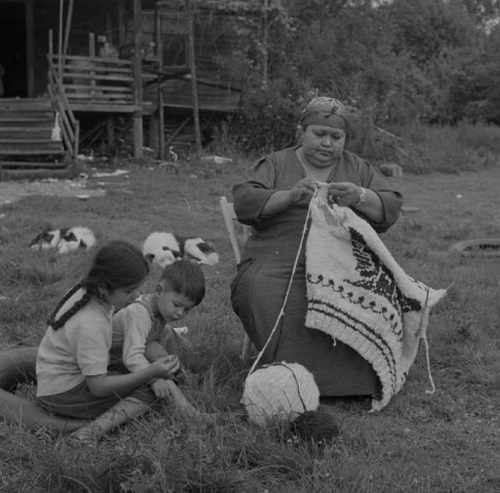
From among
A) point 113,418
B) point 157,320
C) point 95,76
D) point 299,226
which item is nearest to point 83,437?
point 113,418

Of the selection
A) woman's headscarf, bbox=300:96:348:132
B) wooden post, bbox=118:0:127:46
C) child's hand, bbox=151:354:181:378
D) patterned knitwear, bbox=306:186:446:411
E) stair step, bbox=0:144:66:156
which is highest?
wooden post, bbox=118:0:127:46

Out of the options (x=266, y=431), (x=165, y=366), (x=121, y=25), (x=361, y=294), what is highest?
(x=121, y=25)

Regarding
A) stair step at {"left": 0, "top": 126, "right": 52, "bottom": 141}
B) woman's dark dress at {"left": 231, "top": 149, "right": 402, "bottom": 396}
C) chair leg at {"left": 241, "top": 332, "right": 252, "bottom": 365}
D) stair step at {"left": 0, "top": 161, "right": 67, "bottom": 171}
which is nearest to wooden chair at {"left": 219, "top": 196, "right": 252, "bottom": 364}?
chair leg at {"left": 241, "top": 332, "right": 252, "bottom": 365}

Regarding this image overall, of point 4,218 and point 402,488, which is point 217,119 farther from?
point 402,488

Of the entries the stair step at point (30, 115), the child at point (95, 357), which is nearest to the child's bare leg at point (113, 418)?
the child at point (95, 357)

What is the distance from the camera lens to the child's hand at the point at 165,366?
3252 millimetres

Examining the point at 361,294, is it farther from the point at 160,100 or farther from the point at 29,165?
the point at 160,100

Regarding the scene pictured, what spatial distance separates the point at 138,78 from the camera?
48.6 feet

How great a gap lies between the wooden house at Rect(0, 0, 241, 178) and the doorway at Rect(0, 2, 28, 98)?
0.9 inches

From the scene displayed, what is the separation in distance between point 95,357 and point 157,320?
473mm

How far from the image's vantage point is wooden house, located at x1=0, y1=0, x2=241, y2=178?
13.5 m

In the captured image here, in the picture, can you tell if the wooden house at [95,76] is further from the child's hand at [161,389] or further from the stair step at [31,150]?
the child's hand at [161,389]

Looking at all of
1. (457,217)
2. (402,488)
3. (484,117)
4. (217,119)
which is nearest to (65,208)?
(457,217)

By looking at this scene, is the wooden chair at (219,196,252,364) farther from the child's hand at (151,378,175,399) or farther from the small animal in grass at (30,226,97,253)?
the small animal in grass at (30,226,97,253)
